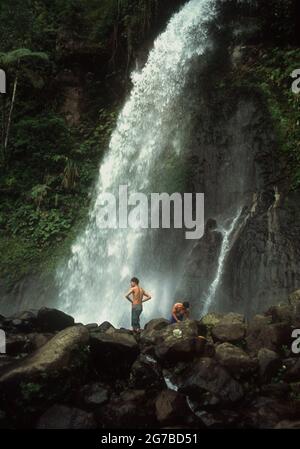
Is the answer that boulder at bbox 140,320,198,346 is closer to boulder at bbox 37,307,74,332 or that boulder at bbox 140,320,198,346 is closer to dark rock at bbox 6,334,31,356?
boulder at bbox 37,307,74,332

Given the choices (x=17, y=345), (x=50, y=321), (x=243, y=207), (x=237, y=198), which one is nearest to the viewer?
(x=17, y=345)

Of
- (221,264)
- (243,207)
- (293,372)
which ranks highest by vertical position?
(243,207)

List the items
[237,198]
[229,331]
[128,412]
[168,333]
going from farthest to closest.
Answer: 1. [237,198]
2. [229,331]
3. [168,333]
4. [128,412]

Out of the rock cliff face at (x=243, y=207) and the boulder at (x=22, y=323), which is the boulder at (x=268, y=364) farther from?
the boulder at (x=22, y=323)

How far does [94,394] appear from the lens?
673 centimetres

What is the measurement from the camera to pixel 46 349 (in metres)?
7.10

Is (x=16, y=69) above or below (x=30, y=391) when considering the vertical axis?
above

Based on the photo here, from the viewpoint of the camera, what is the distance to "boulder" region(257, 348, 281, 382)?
672cm

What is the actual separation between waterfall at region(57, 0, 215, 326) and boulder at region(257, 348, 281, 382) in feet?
15.5

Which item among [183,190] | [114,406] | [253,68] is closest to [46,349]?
[114,406]

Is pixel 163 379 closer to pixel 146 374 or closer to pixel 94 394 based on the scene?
pixel 146 374

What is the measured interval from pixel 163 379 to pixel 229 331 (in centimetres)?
145

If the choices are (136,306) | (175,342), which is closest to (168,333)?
(175,342)

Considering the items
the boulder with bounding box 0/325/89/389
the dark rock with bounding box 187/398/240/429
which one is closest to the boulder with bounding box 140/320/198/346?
the boulder with bounding box 0/325/89/389
